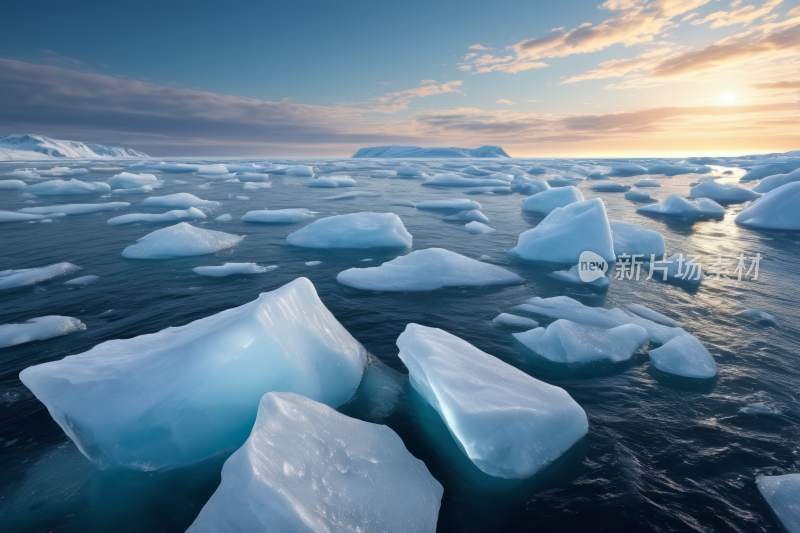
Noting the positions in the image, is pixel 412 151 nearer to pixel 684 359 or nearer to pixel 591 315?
pixel 591 315

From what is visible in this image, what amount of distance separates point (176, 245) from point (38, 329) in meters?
4.17

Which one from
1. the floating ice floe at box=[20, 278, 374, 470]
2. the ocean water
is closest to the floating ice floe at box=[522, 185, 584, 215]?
the ocean water

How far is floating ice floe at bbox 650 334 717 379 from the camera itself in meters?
4.56

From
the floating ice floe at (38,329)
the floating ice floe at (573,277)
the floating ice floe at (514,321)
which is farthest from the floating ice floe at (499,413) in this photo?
the floating ice floe at (38,329)

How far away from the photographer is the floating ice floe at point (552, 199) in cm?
1486

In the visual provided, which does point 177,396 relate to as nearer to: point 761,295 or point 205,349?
point 205,349

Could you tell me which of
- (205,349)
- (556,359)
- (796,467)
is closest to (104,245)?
(205,349)

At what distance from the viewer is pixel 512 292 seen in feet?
24.1

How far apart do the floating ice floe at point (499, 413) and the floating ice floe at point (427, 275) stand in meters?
3.61

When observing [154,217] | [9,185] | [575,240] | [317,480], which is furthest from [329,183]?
[317,480]

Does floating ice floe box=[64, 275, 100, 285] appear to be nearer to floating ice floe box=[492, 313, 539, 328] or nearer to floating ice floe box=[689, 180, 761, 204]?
floating ice floe box=[492, 313, 539, 328]

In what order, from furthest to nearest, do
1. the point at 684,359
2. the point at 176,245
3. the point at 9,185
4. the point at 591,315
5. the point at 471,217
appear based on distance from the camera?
the point at 9,185, the point at 471,217, the point at 176,245, the point at 591,315, the point at 684,359

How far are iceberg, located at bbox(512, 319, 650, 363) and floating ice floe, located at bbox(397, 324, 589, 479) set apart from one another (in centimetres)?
140

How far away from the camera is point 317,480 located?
2459mm
